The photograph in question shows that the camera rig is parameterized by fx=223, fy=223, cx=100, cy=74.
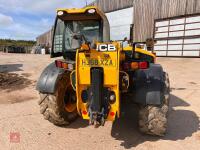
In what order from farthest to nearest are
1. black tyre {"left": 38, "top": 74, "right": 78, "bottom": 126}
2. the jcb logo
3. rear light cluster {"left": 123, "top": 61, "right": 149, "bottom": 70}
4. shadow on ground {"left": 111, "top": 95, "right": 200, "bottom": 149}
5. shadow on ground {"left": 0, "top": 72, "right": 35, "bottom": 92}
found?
shadow on ground {"left": 0, "top": 72, "right": 35, "bottom": 92}
black tyre {"left": 38, "top": 74, "right": 78, "bottom": 126}
shadow on ground {"left": 111, "top": 95, "right": 200, "bottom": 149}
rear light cluster {"left": 123, "top": 61, "right": 149, "bottom": 70}
the jcb logo

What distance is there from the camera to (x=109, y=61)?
3.33 metres

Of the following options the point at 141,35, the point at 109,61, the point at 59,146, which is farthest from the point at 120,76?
the point at 141,35

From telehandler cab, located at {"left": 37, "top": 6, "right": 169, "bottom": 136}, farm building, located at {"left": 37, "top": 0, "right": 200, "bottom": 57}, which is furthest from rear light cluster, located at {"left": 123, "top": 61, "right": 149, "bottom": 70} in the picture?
farm building, located at {"left": 37, "top": 0, "right": 200, "bottom": 57}

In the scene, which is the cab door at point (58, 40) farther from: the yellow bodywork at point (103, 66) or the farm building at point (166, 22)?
the farm building at point (166, 22)

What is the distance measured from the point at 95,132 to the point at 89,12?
86.8 inches

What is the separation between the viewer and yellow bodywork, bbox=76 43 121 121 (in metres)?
3.32

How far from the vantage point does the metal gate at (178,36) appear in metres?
15.4

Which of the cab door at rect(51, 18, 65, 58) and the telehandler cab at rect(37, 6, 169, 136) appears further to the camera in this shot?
the cab door at rect(51, 18, 65, 58)

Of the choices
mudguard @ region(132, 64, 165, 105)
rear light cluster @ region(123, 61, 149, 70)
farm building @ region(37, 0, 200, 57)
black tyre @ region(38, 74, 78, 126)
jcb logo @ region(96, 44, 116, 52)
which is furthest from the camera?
farm building @ region(37, 0, 200, 57)

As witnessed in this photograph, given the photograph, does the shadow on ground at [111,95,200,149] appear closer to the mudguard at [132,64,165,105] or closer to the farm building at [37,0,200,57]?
the mudguard at [132,64,165,105]

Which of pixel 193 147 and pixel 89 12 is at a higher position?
pixel 89 12

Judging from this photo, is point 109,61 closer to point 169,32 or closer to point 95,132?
point 95,132

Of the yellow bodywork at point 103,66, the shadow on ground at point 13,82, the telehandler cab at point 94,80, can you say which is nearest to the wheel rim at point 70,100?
the telehandler cab at point 94,80

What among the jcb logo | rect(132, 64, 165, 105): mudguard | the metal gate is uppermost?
the metal gate
